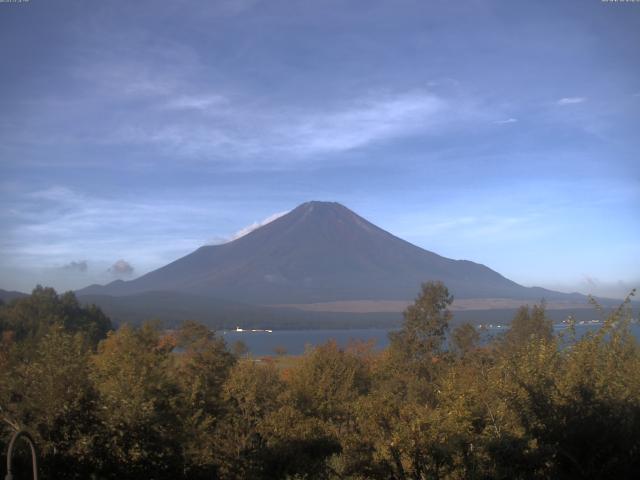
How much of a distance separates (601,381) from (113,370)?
11315 mm

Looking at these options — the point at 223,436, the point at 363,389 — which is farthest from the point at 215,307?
the point at 223,436

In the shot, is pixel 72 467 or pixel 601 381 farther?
pixel 601 381

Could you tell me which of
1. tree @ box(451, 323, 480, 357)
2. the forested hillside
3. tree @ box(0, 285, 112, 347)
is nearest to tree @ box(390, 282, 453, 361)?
tree @ box(451, 323, 480, 357)

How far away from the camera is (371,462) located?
33.8 ft

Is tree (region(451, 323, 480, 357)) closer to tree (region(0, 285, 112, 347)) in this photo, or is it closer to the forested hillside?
the forested hillside

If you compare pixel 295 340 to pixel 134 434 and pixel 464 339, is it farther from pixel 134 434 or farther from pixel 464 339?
pixel 134 434

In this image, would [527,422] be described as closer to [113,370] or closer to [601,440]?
[601,440]

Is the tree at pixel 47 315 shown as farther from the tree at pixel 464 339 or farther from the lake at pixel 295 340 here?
the tree at pixel 464 339

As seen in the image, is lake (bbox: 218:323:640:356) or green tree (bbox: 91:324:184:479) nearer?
green tree (bbox: 91:324:184:479)

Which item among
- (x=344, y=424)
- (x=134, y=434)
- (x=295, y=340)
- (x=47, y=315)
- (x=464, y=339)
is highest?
(x=47, y=315)

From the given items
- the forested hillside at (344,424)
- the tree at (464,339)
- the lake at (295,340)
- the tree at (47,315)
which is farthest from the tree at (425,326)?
the tree at (47,315)

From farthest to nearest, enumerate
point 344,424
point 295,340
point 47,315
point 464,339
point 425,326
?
point 295,340
point 47,315
point 425,326
point 464,339
point 344,424

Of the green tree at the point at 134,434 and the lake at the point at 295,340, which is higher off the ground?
the green tree at the point at 134,434

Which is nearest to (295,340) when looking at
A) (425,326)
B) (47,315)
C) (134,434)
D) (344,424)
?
(47,315)
